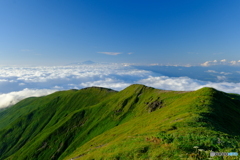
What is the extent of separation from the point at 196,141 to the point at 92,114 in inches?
6324

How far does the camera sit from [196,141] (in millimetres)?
20578

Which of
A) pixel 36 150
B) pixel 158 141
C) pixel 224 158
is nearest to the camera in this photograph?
pixel 224 158

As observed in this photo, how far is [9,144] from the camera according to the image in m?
195

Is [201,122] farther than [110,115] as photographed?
No

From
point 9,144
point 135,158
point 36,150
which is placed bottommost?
point 9,144

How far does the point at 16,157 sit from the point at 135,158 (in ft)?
642

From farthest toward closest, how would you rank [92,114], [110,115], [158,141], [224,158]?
[92,114]
[110,115]
[158,141]
[224,158]

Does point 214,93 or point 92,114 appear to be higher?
point 214,93

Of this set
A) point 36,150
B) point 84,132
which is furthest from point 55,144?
point 84,132

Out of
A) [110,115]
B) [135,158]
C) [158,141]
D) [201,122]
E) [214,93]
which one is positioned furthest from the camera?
[110,115]

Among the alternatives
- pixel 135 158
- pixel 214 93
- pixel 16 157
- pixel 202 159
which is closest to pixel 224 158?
pixel 202 159

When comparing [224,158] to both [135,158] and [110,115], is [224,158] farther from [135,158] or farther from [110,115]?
[110,115]

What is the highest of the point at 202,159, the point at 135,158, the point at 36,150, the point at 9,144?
the point at 202,159

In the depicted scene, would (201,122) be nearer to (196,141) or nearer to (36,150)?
(196,141)
